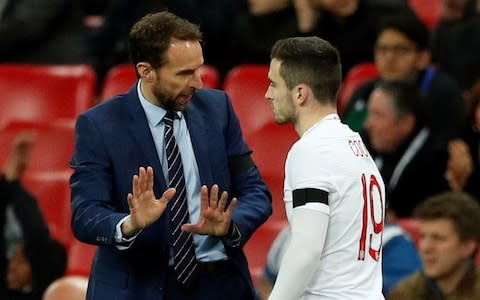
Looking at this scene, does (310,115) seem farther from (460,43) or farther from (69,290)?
(460,43)

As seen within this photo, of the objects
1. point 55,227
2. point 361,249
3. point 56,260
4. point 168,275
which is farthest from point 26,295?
point 361,249

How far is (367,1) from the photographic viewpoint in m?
8.07

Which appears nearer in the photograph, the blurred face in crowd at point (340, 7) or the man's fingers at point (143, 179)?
the man's fingers at point (143, 179)

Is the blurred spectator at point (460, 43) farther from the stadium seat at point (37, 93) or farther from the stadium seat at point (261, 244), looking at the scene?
the stadium seat at point (37, 93)

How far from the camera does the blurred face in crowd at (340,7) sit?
779cm

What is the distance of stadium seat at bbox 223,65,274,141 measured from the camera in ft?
25.8

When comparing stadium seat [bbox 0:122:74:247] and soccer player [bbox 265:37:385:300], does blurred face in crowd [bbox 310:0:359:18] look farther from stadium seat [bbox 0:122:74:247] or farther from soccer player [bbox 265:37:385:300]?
soccer player [bbox 265:37:385:300]

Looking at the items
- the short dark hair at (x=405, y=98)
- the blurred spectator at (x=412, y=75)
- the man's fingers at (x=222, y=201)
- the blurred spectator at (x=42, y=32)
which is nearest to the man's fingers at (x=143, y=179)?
the man's fingers at (x=222, y=201)

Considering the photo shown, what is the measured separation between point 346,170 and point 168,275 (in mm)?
752

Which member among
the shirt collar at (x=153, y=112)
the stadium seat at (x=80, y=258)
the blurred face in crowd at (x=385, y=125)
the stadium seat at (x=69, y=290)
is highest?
the shirt collar at (x=153, y=112)

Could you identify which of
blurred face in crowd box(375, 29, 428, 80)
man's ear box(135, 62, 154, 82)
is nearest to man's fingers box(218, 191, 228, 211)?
man's ear box(135, 62, 154, 82)

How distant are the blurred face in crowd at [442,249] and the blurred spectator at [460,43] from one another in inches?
70.9

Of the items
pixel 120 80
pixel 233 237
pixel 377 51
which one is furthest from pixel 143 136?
pixel 120 80

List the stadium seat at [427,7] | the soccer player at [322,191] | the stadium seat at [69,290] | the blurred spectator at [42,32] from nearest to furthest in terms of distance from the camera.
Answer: the soccer player at [322,191]
the stadium seat at [69,290]
the blurred spectator at [42,32]
the stadium seat at [427,7]
